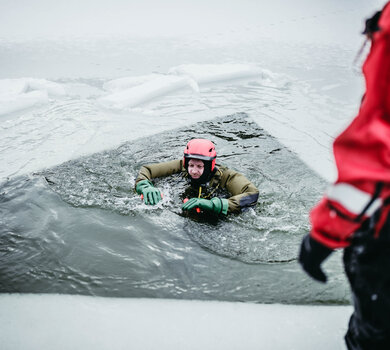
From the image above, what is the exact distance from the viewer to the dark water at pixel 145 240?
2064 millimetres

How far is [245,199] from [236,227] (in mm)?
267

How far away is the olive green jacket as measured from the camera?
2869 mm

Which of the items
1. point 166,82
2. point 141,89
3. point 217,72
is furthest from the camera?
point 217,72

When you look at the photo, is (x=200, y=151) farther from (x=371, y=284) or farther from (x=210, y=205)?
(x=371, y=284)

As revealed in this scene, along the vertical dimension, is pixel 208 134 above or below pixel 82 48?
below

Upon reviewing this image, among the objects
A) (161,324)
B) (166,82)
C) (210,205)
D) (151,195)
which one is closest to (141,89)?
(166,82)

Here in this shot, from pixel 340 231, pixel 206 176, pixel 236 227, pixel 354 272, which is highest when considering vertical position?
pixel 340 231

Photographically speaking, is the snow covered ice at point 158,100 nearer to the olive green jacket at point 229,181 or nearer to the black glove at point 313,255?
the black glove at point 313,255

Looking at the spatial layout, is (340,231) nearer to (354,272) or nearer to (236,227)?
(354,272)

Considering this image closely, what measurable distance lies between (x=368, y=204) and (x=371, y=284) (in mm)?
334

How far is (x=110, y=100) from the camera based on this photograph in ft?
18.6

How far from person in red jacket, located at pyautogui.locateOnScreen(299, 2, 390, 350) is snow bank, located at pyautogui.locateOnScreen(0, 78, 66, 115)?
5326 mm

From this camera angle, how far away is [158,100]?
6105 mm

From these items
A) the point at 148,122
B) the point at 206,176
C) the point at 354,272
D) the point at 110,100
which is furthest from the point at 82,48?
the point at 354,272
